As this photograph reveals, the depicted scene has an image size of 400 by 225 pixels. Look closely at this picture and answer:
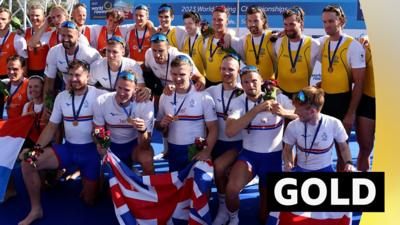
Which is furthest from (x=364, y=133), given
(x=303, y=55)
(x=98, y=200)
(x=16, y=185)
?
(x=16, y=185)

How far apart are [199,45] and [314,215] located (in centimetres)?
293

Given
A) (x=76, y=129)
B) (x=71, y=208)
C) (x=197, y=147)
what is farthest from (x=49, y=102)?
(x=197, y=147)

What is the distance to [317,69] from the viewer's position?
351 inches

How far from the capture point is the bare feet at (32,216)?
4.22m

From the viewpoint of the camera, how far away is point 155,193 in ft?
13.4

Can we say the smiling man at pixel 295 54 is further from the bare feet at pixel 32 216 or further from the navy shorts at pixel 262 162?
the bare feet at pixel 32 216

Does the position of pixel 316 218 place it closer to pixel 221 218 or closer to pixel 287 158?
pixel 287 158

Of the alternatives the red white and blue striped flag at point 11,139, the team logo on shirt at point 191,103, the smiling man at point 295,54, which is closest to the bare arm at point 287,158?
the team logo on shirt at point 191,103

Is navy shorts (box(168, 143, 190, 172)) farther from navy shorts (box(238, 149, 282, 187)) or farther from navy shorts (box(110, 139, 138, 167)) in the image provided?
navy shorts (box(238, 149, 282, 187))

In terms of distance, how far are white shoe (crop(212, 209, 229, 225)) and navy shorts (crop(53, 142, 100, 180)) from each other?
49.8 inches

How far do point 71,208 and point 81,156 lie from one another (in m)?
0.56

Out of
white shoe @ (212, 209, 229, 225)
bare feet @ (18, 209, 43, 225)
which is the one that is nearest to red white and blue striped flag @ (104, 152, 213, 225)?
white shoe @ (212, 209, 229, 225)

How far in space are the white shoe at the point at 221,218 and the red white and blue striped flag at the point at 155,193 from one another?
298mm

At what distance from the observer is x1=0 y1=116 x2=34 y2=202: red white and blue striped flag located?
458cm
